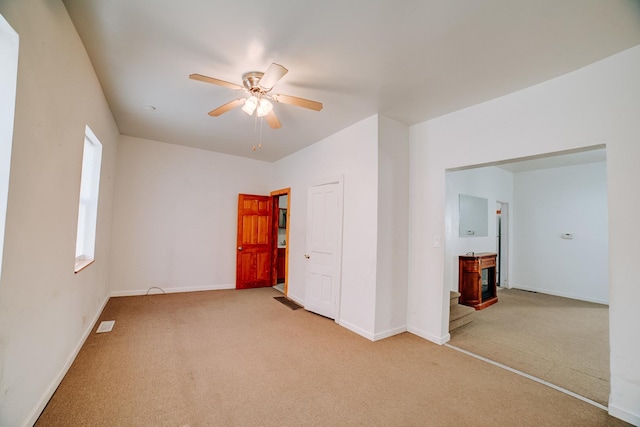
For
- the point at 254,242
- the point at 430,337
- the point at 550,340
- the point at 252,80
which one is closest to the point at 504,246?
the point at 550,340

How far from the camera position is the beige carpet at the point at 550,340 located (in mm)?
2469

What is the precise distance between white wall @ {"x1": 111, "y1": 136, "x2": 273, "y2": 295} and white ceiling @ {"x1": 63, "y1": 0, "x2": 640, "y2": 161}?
1.97m

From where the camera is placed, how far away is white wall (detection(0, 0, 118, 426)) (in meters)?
1.39

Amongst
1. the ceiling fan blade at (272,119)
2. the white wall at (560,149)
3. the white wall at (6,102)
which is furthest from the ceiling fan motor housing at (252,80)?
the white wall at (560,149)

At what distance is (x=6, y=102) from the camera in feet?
4.26

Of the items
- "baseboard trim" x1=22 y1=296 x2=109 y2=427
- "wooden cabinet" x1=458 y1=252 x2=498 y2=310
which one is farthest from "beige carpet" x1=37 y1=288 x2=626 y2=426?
"wooden cabinet" x1=458 y1=252 x2=498 y2=310

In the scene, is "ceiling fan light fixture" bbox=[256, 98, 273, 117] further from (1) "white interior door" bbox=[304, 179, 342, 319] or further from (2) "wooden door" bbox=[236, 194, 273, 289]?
(2) "wooden door" bbox=[236, 194, 273, 289]

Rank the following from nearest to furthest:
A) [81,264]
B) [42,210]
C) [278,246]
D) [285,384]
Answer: [42,210] < [285,384] < [81,264] < [278,246]

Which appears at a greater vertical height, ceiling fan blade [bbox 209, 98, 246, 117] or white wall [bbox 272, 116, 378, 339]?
ceiling fan blade [bbox 209, 98, 246, 117]

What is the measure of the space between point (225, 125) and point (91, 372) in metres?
3.20

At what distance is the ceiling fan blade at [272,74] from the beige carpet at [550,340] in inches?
135

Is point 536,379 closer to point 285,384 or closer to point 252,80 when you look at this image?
point 285,384

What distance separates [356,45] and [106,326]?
166 inches

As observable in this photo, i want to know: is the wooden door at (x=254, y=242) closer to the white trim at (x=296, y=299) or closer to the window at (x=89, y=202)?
the white trim at (x=296, y=299)
